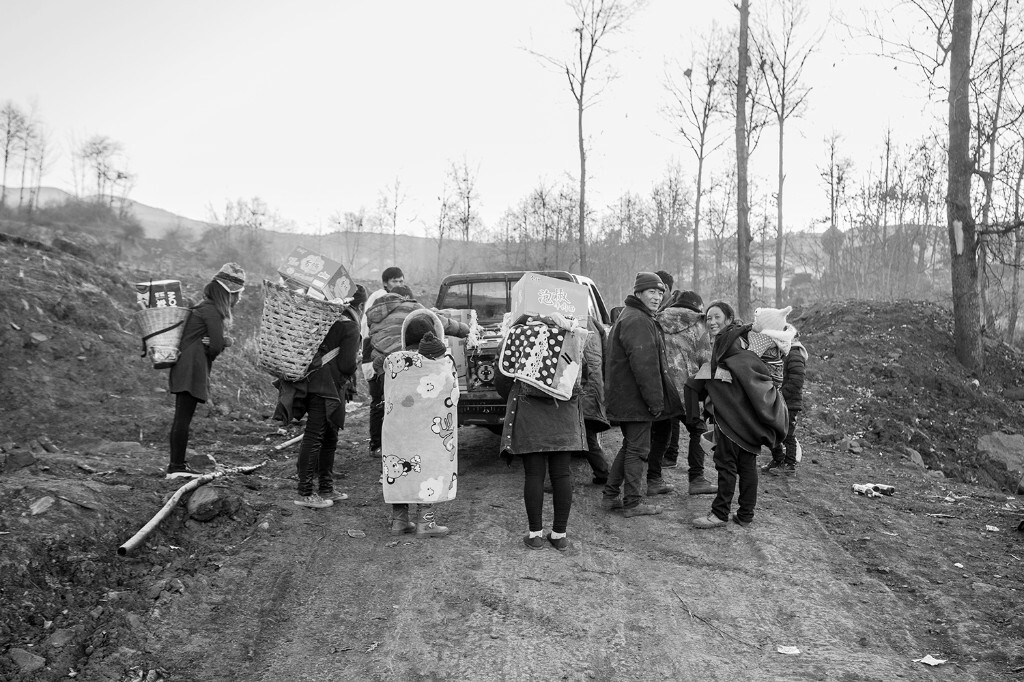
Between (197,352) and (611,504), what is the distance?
3.73 m

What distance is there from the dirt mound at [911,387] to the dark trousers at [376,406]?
6.12 meters

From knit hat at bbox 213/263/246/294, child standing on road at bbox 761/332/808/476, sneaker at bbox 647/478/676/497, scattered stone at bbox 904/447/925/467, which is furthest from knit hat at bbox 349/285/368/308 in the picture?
scattered stone at bbox 904/447/925/467

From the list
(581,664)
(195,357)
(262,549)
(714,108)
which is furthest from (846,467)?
(714,108)

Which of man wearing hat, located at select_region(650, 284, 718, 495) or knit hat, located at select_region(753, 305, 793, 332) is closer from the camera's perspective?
knit hat, located at select_region(753, 305, 793, 332)

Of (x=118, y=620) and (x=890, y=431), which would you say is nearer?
(x=118, y=620)

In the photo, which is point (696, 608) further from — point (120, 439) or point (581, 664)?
point (120, 439)

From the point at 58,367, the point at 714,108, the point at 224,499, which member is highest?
the point at 714,108

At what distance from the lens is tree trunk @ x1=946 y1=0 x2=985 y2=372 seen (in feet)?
38.8

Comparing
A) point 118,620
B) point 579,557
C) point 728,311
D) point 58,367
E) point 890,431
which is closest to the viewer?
point 118,620

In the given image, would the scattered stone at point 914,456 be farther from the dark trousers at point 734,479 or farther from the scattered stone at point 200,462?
the scattered stone at point 200,462

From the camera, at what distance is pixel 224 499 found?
5242mm

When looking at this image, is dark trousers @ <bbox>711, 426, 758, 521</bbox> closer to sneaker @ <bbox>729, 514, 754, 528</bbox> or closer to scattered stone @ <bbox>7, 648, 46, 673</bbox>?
sneaker @ <bbox>729, 514, 754, 528</bbox>

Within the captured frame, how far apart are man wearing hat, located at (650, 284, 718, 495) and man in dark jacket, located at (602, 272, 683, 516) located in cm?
70

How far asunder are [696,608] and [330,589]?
2.22 m
